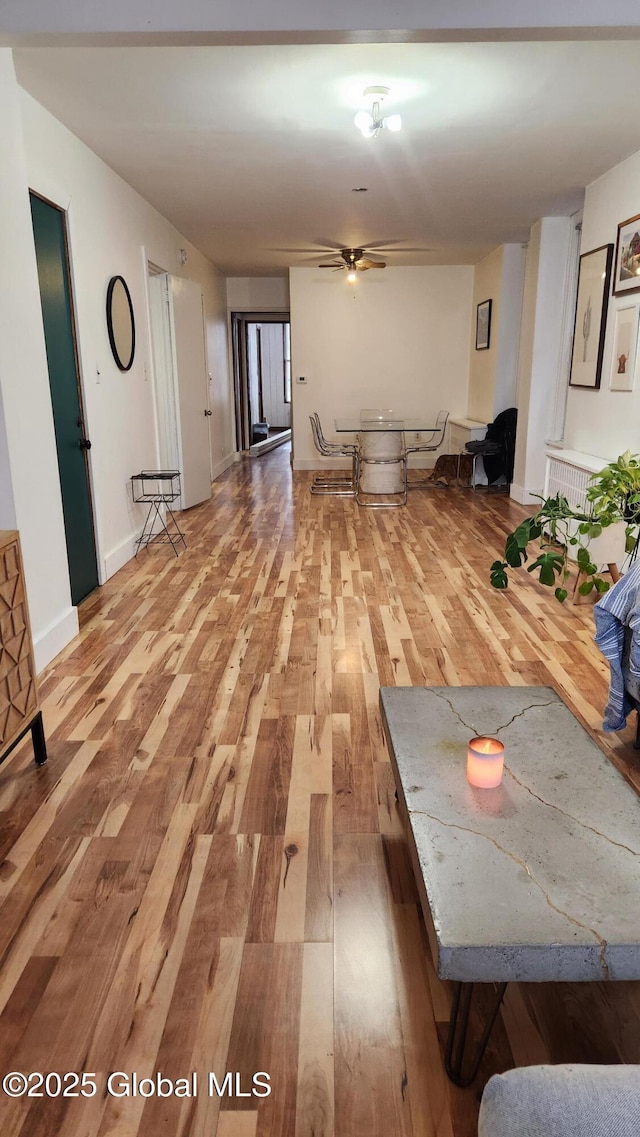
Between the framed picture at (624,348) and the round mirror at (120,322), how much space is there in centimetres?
329

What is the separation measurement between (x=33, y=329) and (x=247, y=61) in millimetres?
1437

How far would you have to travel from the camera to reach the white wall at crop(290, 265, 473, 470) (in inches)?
352

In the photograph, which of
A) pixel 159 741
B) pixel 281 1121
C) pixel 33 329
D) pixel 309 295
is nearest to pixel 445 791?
pixel 281 1121

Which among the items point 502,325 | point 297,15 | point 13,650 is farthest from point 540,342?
A: point 13,650

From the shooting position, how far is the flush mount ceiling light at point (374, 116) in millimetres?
3266

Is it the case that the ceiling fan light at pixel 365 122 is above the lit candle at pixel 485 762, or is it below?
above

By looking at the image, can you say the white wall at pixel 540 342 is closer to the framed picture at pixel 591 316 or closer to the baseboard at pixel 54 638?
the framed picture at pixel 591 316

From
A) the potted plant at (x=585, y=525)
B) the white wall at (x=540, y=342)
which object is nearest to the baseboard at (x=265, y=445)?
the white wall at (x=540, y=342)

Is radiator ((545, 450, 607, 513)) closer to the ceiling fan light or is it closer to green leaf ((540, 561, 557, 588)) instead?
green leaf ((540, 561, 557, 588))

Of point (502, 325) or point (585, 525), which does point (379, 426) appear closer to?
point (502, 325)

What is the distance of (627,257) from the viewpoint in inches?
173

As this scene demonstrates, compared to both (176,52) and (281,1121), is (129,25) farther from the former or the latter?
(281,1121)

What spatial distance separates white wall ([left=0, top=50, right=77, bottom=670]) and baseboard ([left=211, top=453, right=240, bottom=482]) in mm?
5276

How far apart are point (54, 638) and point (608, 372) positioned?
3.88 metres
